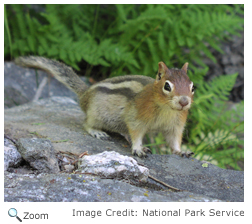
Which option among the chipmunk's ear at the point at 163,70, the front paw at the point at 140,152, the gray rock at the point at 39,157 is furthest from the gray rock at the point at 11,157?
the chipmunk's ear at the point at 163,70

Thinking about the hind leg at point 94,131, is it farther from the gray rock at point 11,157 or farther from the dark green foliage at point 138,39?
the dark green foliage at point 138,39

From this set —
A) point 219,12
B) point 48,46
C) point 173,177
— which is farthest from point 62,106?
point 219,12

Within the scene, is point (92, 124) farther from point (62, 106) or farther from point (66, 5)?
point (66, 5)

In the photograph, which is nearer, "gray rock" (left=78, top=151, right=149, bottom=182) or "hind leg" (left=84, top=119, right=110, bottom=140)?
"gray rock" (left=78, top=151, right=149, bottom=182)

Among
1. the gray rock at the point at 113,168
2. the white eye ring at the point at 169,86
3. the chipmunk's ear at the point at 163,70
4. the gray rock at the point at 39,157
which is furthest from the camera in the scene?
the chipmunk's ear at the point at 163,70
